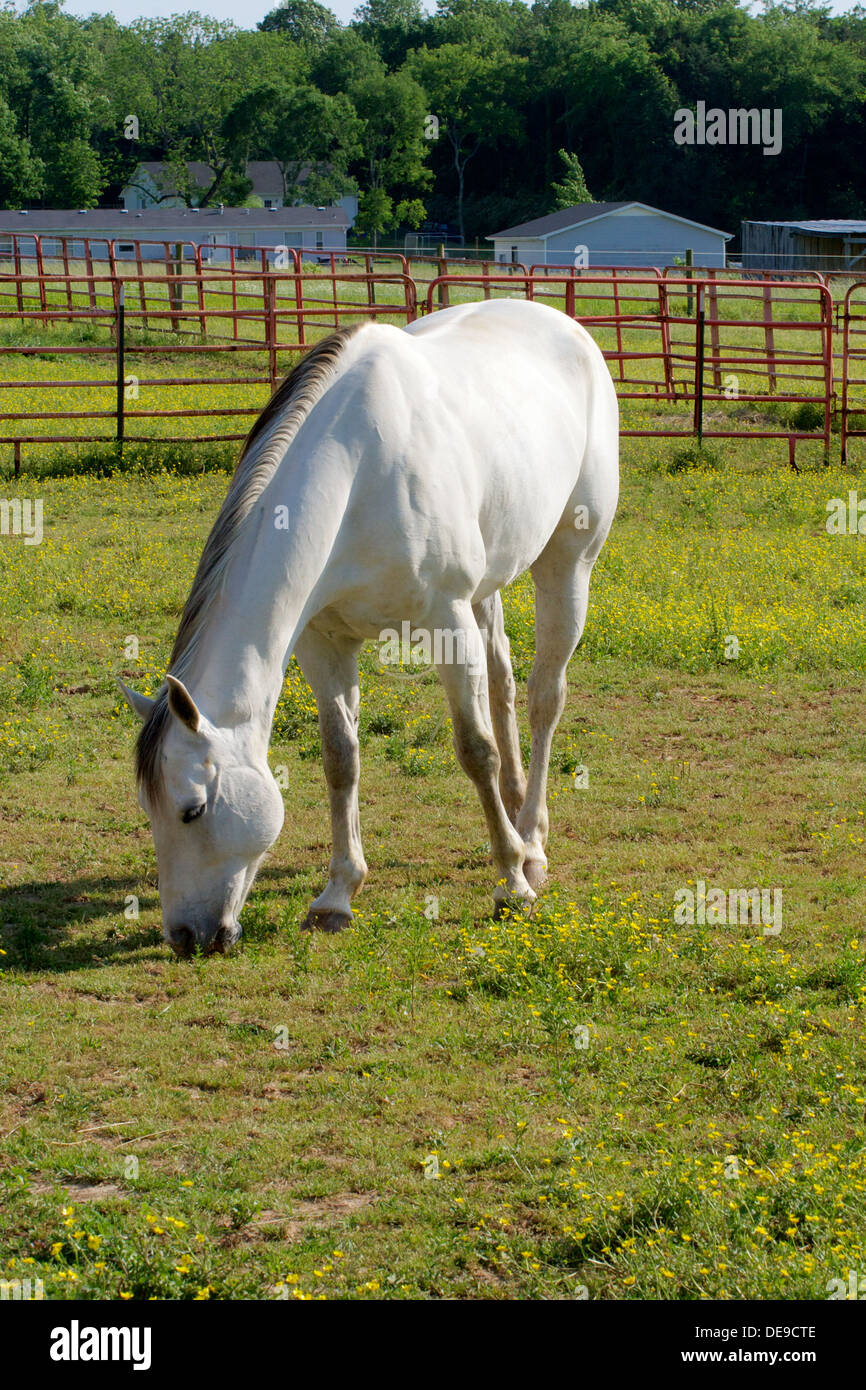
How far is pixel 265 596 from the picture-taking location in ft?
12.2

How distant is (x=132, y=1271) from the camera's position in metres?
2.79

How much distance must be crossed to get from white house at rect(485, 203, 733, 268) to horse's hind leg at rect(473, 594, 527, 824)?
163 feet

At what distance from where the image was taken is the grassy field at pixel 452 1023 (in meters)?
2.92

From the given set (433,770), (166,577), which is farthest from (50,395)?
(433,770)

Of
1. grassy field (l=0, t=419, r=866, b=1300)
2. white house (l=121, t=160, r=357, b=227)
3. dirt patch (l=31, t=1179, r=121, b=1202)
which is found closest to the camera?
grassy field (l=0, t=419, r=866, b=1300)

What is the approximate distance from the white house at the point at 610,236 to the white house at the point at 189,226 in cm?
816

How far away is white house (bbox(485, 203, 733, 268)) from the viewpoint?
174ft

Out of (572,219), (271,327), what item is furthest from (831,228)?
(271,327)

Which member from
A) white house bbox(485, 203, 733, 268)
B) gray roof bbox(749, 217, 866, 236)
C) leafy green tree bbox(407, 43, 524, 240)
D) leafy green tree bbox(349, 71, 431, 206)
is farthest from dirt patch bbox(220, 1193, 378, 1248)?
leafy green tree bbox(407, 43, 524, 240)

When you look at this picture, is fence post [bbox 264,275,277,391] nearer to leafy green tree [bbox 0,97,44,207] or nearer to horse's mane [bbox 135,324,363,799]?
horse's mane [bbox 135,324,363,799]

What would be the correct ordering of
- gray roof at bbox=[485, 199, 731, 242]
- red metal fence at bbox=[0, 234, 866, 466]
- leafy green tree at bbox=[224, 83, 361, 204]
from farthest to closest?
leafy green tree at bbox=[224, 83, 361, 204] → gray roof at bbox=[485, 199, 731, 242] → red metal fence at bbox=[0, 234, 866, 466]

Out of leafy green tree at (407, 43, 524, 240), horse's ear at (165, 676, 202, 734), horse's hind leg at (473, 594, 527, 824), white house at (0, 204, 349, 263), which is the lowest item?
horse's hind leg at (473, 594, 527, 824)

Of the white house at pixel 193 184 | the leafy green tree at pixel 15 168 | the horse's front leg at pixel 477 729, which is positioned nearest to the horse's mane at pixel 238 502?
the horse's front leg at pixel 477 729
